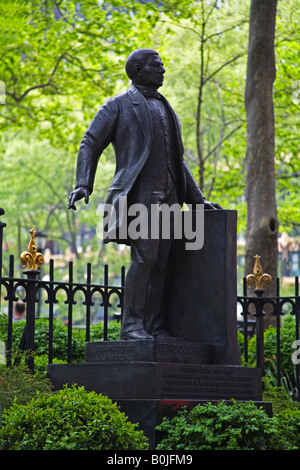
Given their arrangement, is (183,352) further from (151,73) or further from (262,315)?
(262,315)

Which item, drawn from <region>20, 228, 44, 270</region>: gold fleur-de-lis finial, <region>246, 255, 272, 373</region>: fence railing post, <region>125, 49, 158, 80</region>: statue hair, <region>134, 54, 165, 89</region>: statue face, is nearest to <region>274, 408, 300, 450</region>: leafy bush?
<region>246, 255, 272, 373</region>: fence railing post

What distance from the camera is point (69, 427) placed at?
6.28 meters

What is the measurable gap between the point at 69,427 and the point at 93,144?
3.08 metres

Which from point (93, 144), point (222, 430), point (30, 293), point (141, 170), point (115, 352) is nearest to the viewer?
point (222, 430)

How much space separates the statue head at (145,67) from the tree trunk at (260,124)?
21.9ft

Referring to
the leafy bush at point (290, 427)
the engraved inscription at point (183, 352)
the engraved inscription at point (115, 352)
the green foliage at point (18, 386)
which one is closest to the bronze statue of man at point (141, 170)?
the engraved inscription at point (115, 352)

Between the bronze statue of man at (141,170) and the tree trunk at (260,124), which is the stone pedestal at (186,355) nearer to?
the bronze statue of man at (141,170)

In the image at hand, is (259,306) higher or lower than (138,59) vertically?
lower

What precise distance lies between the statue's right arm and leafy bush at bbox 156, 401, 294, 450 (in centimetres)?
242

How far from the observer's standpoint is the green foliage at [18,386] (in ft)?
24.1

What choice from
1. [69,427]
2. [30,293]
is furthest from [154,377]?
[30,293]

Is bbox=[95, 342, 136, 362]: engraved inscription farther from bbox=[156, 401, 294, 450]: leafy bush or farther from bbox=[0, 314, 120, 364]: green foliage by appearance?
bbox=[0, 314, 120, 364]: green foliage

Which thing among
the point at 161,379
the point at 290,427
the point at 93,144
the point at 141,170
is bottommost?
the point at 290,427

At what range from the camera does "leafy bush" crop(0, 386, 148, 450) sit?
6238mm
